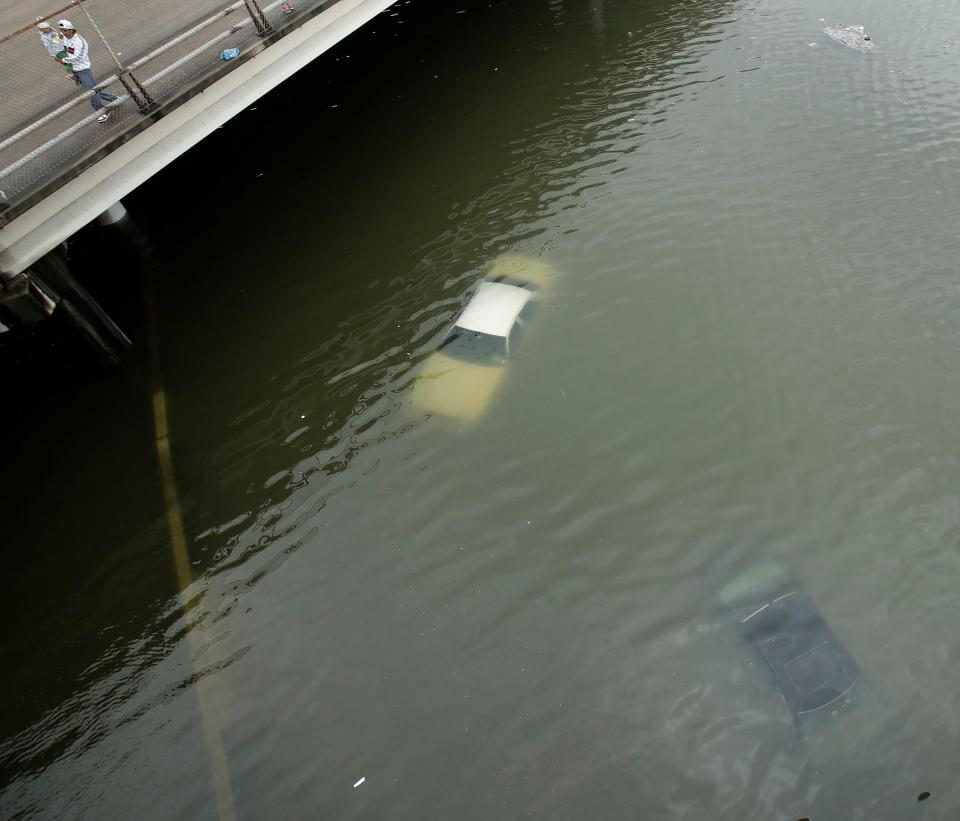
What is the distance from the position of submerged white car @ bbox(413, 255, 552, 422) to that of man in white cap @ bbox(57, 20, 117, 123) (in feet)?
21.1

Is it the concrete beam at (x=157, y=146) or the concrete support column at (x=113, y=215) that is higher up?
the concrete beam at (x=157, y=146)

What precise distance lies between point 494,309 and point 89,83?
731cm

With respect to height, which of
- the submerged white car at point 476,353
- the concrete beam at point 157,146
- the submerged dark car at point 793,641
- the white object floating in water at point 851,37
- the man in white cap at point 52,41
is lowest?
the submerged dark car at point 793,641

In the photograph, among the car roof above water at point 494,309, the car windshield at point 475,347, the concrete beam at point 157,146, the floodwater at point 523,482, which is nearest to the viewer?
the floodwater at point 523,482

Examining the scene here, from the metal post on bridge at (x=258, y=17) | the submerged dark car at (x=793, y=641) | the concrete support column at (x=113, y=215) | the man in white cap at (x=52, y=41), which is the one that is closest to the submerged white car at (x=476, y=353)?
the submerged dark car at (x=793, y=641)

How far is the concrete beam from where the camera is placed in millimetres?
9352

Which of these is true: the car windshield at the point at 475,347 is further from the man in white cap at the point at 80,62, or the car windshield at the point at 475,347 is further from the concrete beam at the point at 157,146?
the man in white cap at the point at 80,62

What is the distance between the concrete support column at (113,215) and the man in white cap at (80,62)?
503cm

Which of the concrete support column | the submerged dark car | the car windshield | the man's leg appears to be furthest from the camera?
the concrete support column

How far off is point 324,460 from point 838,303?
9618 millimetres

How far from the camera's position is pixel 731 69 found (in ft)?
58.4

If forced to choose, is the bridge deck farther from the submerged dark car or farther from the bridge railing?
the submerged dark car

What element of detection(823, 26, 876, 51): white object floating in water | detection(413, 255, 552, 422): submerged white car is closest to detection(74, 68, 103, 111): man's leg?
detection(413, 255, 552, 422): submerged white car

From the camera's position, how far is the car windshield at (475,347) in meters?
11.9
